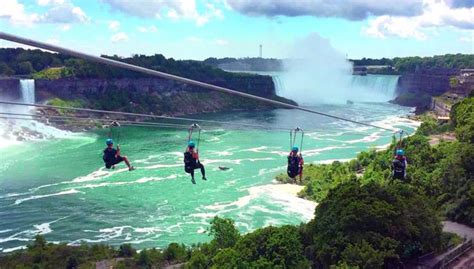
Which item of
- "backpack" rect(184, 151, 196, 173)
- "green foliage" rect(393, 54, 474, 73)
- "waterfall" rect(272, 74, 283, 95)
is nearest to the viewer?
"backpack" rect(184, 151, 196, 173)

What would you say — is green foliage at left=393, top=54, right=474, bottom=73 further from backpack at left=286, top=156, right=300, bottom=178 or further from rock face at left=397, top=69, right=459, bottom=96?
backpack at left=286, top=156, right=300, bottom=178

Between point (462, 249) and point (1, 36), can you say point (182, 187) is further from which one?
point (1, 36)

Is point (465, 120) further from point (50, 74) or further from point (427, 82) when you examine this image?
point (427, 82)

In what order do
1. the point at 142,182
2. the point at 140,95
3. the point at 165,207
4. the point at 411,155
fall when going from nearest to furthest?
the point at 165,207 < the point at 411,155 < the point at 142,182 < the point at 140,95

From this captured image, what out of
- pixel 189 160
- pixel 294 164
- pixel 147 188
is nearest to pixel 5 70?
pixel 147 188

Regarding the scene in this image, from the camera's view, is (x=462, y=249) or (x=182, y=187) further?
(x=182, y=187)

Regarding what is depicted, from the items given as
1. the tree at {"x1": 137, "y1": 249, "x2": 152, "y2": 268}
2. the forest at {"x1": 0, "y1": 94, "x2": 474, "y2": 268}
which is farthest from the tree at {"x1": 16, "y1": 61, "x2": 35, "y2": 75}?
the tree at {"x1": 137, "y1": 249, "x2": 152, "y2": 268}

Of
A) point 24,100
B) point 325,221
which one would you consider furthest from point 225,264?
point 24,100
